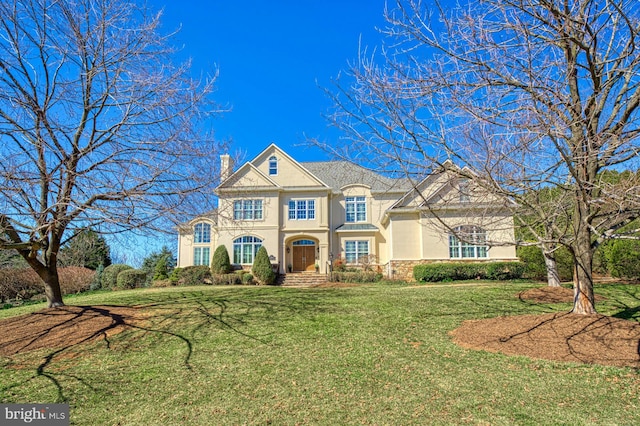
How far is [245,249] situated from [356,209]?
752 centimetres

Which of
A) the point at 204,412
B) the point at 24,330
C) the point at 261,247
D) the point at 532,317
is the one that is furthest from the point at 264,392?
the point at 261,247

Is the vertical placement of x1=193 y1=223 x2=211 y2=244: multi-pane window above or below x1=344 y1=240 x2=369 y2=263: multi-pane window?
above

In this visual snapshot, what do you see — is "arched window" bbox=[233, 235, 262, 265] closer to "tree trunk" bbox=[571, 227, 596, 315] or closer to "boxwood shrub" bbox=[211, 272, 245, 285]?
"boxwood shrub" bbox=[211, 272, 245, 285]

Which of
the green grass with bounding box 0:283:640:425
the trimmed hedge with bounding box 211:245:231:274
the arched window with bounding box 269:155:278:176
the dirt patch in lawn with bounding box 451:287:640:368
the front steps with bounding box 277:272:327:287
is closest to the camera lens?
the green grass with bounding box 0:283:640:425

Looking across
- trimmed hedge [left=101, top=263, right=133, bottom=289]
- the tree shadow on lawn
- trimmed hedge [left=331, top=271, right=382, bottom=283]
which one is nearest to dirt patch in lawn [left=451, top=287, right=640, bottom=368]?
the tree shadow on lawn

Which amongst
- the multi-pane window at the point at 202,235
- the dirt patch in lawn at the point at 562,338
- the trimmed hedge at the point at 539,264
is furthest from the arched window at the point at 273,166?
the dirt patch in lawn at the point at 562,338

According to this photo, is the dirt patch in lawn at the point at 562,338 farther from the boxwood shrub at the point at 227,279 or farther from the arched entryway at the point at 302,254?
the arched entryway at the point at 302,254

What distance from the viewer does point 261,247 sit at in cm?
2158

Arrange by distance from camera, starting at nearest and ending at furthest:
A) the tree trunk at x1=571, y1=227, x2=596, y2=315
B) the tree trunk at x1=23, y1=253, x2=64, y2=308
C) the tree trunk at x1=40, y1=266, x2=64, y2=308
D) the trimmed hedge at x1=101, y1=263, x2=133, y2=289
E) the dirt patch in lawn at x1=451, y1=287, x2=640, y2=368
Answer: the dirt patch in lawn at x1=451, y1=287, x2=640, y2=368 < the tree trunk at x1=571, y1=227, x2=596, y2=315 < the tree trunk at x1=23, y1=253, x2=64, y2=308 < the tree trunk at x1=40, y1=266, x2=64, y2=308 < the trimmed hedge at x1=101, y1=263, x2=133, y2=289

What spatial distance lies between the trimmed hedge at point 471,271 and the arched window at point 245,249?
374 inches

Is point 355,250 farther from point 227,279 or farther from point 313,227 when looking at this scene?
point 227,279

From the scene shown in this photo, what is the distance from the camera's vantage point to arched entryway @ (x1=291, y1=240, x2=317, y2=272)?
2409 centimetres

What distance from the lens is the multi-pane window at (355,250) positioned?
934 inches

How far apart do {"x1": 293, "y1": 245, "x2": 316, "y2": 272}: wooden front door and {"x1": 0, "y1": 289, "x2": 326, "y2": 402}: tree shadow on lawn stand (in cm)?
1215
